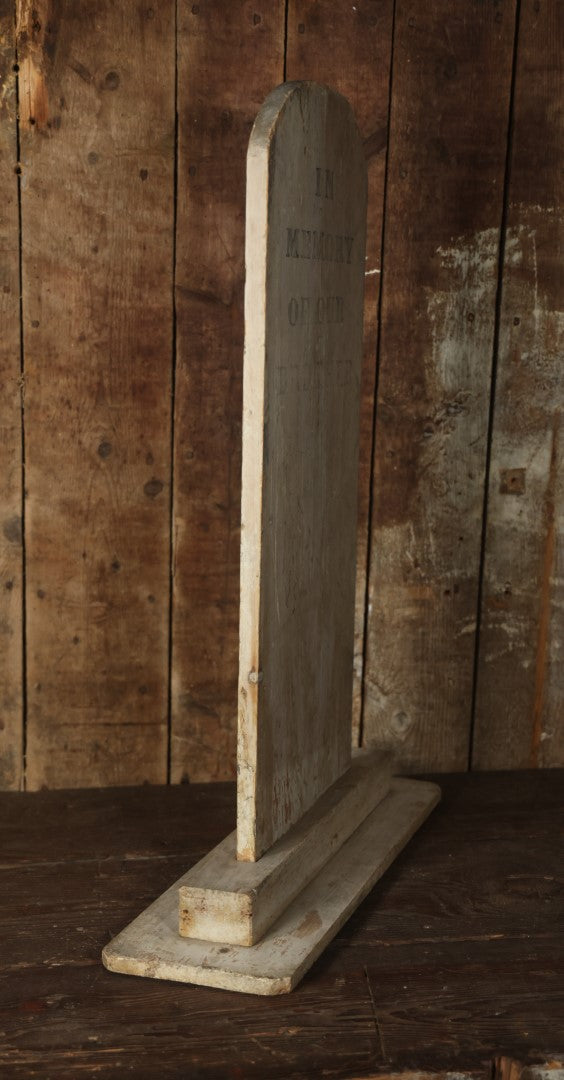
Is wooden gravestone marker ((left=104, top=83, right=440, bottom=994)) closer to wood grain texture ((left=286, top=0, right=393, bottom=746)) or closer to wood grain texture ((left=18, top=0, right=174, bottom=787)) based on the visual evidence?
wood grain texture ((left=286, top=0, right=393, bottom=746))

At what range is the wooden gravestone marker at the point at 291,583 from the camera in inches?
63.7

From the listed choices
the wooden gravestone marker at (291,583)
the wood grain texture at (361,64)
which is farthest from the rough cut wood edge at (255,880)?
the wood grain texture at (361,64)


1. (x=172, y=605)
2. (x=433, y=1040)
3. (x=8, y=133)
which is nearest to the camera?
(x=433, y=1040)

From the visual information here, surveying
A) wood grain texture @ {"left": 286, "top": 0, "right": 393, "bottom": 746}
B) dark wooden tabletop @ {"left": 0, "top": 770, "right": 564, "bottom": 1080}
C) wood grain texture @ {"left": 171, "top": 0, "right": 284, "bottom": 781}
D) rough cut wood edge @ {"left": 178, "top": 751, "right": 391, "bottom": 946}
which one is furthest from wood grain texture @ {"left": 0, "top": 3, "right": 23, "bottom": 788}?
rough cut wood edge @ {"left": 178, "top": 751, "right": 391, "bottom": 946}

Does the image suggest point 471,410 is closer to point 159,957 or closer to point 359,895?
point 359,895

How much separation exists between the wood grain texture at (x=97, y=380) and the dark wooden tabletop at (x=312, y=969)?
167 millimetres

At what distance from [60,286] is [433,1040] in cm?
128

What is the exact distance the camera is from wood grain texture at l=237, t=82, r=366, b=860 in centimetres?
161

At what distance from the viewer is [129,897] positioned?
187cm

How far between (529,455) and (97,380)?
77 cm

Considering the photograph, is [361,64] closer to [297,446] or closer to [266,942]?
[297,446]

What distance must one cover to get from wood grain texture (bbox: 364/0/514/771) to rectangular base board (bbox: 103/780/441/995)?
1.42 ft

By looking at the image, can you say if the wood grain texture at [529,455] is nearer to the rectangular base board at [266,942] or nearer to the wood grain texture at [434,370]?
the wood grain texture at [434,370]

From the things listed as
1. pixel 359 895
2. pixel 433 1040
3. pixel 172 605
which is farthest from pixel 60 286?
pixel 433 1040
